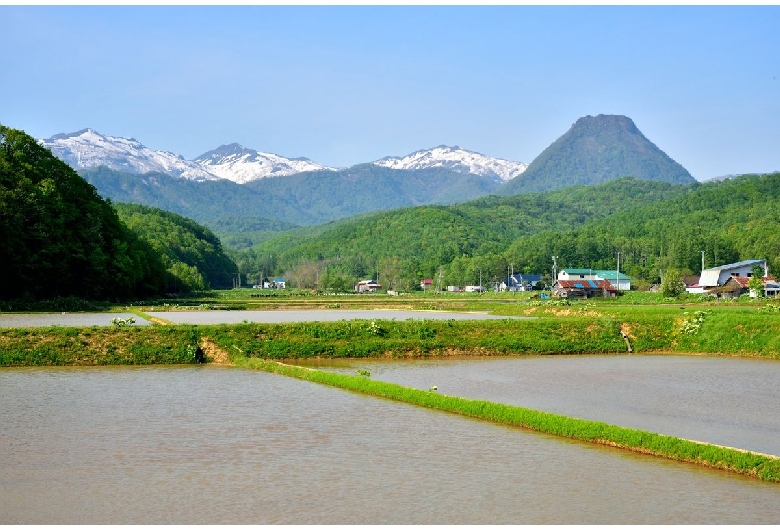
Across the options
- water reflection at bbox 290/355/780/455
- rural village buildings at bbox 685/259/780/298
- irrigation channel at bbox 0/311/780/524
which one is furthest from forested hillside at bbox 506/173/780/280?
irrigation channel at bbox 0/311/780/524

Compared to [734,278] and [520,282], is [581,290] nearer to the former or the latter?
[734,278]

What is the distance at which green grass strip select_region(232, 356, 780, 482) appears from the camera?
45.4ft

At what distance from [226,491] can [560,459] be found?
6.11 m

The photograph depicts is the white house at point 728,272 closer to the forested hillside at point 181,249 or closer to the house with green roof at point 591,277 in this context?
the house with green roof at point 591,277

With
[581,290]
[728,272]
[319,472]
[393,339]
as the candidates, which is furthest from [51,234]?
[728,272]

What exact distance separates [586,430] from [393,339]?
16.8 meters

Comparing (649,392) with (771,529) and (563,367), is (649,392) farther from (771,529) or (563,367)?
(771,529)

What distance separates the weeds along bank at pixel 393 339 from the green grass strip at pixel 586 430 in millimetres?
7495

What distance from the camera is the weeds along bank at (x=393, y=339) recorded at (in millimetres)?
29500

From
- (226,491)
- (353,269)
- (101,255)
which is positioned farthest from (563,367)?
(353,269)

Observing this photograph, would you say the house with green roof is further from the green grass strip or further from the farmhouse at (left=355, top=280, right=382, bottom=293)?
the green grass strip

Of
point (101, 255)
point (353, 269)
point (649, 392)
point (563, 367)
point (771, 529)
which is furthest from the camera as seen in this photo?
point (353, 269)

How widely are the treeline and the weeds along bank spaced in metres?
26.5

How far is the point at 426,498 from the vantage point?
41.0ft
